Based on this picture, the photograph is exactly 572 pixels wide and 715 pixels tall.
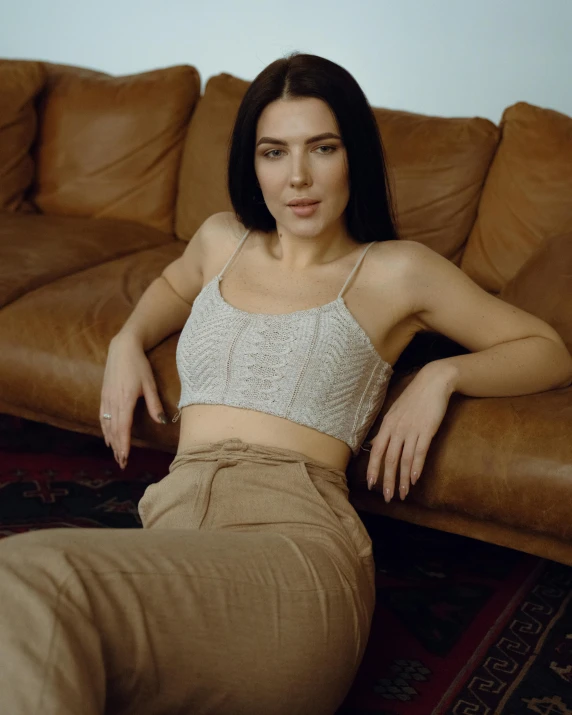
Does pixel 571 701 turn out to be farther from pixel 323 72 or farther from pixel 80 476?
pixel 80 476

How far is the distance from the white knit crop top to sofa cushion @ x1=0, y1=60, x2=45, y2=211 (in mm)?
1732

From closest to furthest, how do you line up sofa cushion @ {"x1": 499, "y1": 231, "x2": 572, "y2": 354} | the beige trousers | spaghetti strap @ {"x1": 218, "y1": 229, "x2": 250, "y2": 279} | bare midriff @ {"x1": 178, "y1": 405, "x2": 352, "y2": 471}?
the beige trousers → bare midriff @ {"x1": 178, "y1": 405, "x2": 352, "y2": 471} → spaghetti strap @ {"x1": 218, "y1": 229, "x2": 250, "y2": 279} → sofa cushion @ {"x1": 499, "y1": 231, "x2": 572, "y2": 354}

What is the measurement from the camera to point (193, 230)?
2.98 metres

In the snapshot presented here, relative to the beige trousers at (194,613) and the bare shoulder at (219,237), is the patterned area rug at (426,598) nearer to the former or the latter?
the beige trousers at (194,613)

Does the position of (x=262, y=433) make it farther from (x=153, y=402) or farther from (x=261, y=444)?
(x=153, y=402)

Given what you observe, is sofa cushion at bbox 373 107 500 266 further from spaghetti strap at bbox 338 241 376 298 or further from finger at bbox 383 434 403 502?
finger at bbox 383 434 403 502

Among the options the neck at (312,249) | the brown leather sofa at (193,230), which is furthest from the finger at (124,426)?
the neck at (312,249)

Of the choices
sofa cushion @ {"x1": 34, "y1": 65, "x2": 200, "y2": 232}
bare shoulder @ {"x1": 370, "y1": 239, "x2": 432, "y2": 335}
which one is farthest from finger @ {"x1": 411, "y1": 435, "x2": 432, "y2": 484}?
sofa cushion @ {"x1": 34, "y1": 65, "x2": 200, "y2": 232}

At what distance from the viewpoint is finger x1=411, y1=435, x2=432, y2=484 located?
5.23 ft

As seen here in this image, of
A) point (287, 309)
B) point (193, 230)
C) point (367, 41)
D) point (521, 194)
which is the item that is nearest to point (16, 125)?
point (193, 230)

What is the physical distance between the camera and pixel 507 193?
96.5 inches

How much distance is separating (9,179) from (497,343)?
207 centimetres

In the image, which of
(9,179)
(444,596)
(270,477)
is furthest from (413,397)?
(9,179)

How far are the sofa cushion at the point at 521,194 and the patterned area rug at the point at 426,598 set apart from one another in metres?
0.77
